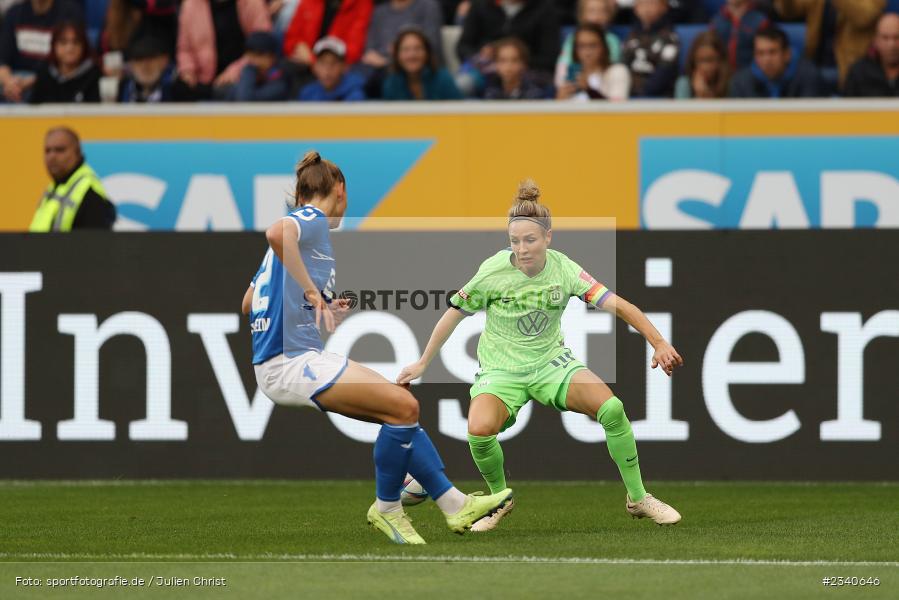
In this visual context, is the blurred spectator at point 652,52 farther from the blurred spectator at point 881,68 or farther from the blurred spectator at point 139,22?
the blurred spectator at point 139,22

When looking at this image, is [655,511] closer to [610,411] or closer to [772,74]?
[610,411]

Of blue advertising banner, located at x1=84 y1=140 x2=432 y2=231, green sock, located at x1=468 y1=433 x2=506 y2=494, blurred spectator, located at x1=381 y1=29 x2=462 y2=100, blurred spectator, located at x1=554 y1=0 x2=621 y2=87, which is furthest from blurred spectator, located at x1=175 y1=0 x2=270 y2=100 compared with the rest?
green sock, located at x1=468 y1=433 x2=506 y2=494

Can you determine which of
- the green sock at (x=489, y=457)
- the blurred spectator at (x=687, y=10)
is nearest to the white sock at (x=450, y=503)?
the green sock at (x=489, y=457)

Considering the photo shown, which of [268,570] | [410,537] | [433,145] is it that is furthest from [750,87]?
[268,570]

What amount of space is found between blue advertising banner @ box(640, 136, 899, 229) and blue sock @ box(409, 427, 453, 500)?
606 centimetres

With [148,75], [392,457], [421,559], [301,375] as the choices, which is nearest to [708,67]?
[148,75]

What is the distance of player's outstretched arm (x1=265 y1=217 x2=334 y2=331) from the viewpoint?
23.6ft

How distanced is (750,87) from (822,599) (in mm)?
8000

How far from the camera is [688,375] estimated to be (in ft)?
36.0

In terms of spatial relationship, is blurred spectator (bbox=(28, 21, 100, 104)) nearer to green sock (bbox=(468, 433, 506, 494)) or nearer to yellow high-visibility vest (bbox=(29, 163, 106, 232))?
yellow high-visibility vest (bbox=(29, 163, 106, 232))

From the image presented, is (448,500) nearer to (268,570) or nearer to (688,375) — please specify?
(268,570)

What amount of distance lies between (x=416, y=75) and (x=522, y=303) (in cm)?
561

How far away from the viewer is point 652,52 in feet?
45.3

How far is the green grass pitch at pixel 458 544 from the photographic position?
21.1 ft
